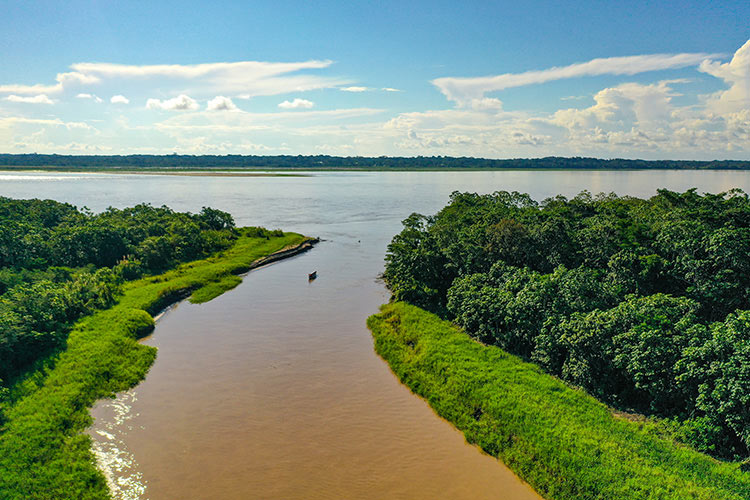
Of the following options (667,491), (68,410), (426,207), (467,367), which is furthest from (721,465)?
(426,207)

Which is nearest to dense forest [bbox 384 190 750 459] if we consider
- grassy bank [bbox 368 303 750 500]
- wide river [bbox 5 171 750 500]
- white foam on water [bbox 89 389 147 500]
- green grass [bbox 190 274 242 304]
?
grassy bank [bbox 368 303 750 500]

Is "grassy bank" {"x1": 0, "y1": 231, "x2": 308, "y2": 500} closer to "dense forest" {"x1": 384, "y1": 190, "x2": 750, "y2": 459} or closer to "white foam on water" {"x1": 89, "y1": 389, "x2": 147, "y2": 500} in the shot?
"white foam on water" {"x1": 89, "y1": 389, "x2": 147, "y2": 500}

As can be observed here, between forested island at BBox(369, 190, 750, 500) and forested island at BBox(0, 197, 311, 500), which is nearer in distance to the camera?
forested island at BBox(369, 190, 750, 500)

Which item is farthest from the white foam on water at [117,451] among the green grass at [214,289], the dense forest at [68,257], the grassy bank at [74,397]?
the green grass at [214,289]

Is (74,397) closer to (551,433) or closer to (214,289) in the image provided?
(214,289)

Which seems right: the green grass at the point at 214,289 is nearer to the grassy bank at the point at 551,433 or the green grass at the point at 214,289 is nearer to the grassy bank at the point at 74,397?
the grassy bank at the point at 74,397

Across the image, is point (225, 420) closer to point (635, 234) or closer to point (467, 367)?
point (467, 367)
